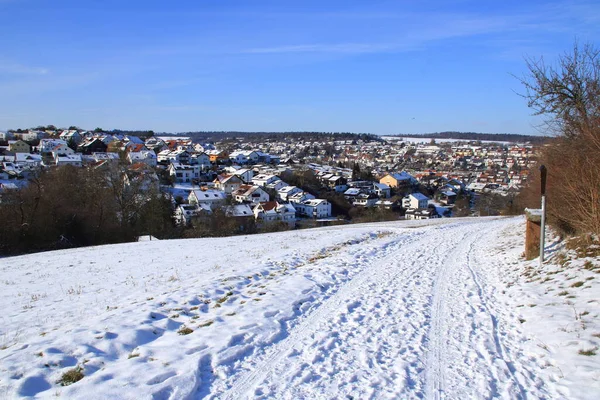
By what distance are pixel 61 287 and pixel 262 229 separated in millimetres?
28878

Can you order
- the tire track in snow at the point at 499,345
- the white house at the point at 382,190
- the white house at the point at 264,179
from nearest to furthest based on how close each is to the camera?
1. the tire track in snow at the point at 499,345
2. the white house at the point at 264,179
3. the white house at the point at 382,190

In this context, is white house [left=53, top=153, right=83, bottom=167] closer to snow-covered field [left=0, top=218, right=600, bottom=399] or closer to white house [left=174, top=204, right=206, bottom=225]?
white house [left=174, top=204, right=206, bottom=225]

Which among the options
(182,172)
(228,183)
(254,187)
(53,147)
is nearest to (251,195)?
(254,187)

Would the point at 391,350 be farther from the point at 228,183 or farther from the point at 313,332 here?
the point at 228,183

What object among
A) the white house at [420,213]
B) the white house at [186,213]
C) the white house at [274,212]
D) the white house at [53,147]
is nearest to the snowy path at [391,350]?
the white house at [186,213]

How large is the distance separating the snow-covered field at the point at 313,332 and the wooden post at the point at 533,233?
18.9 inches

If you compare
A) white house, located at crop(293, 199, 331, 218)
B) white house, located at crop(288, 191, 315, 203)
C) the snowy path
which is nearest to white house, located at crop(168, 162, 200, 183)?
white house, located at crop(288, 191, 315, 203)

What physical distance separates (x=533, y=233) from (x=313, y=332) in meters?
8.59

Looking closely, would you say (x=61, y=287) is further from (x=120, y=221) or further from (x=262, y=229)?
(x=262, y=229)

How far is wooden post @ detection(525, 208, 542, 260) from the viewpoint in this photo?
11789 millimetres

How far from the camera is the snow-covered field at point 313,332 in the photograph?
503 cm

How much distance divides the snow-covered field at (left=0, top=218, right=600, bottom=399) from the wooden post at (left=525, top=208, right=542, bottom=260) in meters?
0.48

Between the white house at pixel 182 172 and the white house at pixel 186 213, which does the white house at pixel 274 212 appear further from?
the white house at pixel 182 172

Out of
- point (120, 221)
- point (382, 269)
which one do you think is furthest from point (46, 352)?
point (120, 221)
